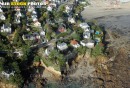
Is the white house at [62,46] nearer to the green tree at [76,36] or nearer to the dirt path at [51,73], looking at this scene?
the green tree at [76,36]

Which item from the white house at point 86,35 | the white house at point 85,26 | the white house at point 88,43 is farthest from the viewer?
the white house at point 85,26

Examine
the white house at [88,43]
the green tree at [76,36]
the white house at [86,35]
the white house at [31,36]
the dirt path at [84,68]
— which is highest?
the white house at [31,36]

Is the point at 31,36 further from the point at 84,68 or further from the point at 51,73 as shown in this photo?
the point at 84,68

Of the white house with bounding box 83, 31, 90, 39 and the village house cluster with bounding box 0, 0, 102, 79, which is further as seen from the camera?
the white house with bounding box 83, 31, 90, 39

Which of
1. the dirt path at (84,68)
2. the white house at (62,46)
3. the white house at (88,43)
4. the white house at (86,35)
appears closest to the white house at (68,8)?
the white house at (86,35)

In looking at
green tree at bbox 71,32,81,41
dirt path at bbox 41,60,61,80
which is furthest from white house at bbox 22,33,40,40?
dirt path at bbox 41,60,61,80

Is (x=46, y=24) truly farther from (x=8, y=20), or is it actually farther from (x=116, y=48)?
(x=116, y=48)

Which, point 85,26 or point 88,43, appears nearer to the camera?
point 88,43

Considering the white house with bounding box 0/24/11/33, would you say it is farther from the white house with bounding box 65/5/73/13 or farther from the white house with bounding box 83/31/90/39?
the white house with bounding box 65/5/73/13

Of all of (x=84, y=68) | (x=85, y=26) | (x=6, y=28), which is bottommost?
(x=84, y=68)

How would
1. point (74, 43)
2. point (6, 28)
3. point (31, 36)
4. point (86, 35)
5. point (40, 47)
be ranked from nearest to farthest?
point (40, 47), point (74, 43), point (31, 36), point (6, 28), point (86, 35)

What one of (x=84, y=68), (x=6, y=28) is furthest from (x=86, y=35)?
(x=6, y=28)
